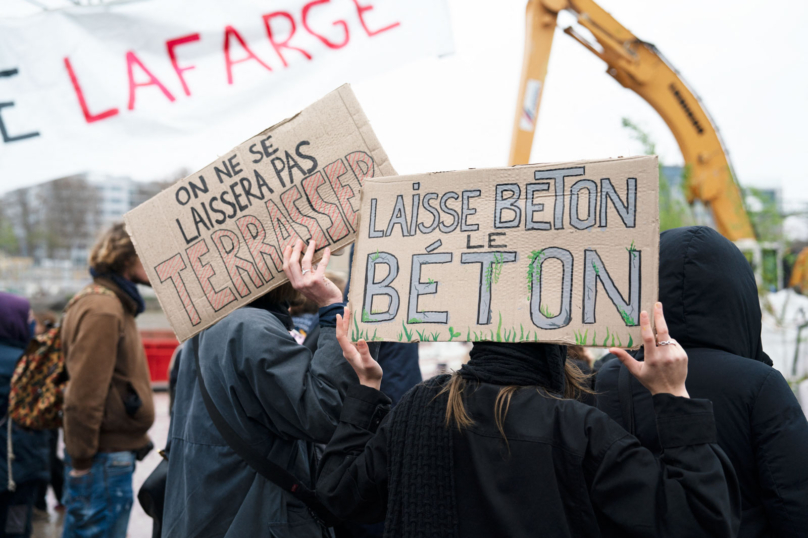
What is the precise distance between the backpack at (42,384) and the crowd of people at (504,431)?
172 cm

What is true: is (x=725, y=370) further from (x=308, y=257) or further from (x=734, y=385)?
(x=308, y=257)

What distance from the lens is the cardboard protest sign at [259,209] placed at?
2.25 metres

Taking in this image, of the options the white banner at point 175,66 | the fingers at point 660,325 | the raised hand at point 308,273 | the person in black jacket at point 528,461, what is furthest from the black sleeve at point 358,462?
the white banner at point 175,66

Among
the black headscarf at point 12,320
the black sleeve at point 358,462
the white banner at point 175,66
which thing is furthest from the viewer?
the black headscarf at point 12,320

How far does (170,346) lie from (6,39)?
14.8 metres

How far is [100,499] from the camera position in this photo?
3.55 m

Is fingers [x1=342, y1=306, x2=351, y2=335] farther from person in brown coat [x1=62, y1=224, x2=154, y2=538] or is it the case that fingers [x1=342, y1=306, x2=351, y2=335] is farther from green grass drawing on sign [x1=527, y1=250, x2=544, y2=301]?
person in brown coat [x1=62, y1=224, x2=154, y2=538]

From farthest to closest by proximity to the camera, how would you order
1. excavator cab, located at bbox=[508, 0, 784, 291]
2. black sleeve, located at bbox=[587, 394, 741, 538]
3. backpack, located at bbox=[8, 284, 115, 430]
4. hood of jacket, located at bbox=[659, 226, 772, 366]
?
excavator cab, located at bbox=[508, 0, 784, 291] < backpack, located at bbox=[8, 284, 115, 430] < hood of jacket, located at bbox=[659, 226, 772, 366] < black sleeve, located at bbox=[587, 394, 741, 538]

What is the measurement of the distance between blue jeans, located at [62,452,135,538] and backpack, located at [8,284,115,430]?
12.3 inches

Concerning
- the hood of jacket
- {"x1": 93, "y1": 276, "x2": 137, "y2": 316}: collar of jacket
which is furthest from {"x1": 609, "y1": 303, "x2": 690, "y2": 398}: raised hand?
{"x1": 93, "y1": 276, "x2": 137, "y2": 316}: collar of jacket

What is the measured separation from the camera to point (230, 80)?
10.5ft

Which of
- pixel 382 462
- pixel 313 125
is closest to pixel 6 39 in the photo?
pixel 313 125

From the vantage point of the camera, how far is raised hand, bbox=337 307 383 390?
6.27ft

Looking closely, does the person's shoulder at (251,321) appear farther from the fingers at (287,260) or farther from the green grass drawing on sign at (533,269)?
the green grass drawing on sign at (533,269)
